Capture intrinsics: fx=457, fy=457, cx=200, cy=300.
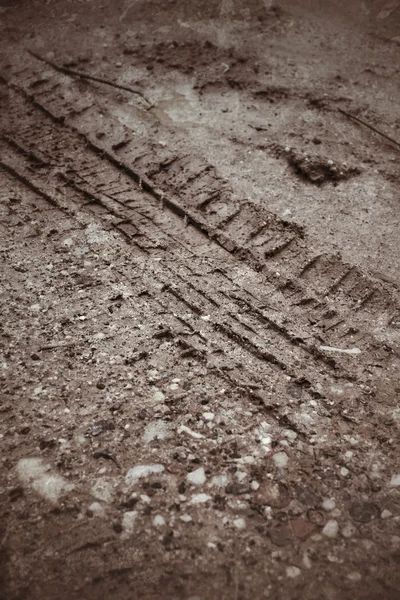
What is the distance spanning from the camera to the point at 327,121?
140 inches

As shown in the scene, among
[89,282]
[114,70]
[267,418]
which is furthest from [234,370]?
[114,70]

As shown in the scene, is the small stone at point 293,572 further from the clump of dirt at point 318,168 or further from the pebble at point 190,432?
the clump of dirt at point 318,168

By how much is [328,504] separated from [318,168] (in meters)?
2.21

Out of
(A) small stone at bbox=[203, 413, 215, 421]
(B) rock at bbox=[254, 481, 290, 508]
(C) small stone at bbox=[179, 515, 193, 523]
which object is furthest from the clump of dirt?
(C) small stone at bbox=[179, 515, 193, 523]

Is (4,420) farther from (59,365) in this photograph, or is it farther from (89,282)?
(89,282)

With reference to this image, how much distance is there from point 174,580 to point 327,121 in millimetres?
3242

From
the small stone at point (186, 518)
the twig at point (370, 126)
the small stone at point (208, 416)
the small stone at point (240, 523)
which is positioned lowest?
the small stone at point (186, 518)

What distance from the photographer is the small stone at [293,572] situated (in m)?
1.68

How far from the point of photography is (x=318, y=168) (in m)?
3.18

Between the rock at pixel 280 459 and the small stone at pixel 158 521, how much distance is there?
0.53 meters

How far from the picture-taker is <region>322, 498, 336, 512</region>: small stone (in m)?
1.84

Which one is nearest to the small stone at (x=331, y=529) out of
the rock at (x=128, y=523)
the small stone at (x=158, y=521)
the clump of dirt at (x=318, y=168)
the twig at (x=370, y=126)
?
the small stone at (x=158, y=521)

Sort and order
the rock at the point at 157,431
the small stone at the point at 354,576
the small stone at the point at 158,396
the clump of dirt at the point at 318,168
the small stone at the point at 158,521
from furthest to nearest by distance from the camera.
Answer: the clump of dirt at the point at 318,168
the small stone at the point at 158,396
the rock at the point at 157,431
the small stone at the point at 158,521
the small stone at the point at 354,576

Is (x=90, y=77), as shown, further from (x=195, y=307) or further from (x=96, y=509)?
(x=96, y=509)
